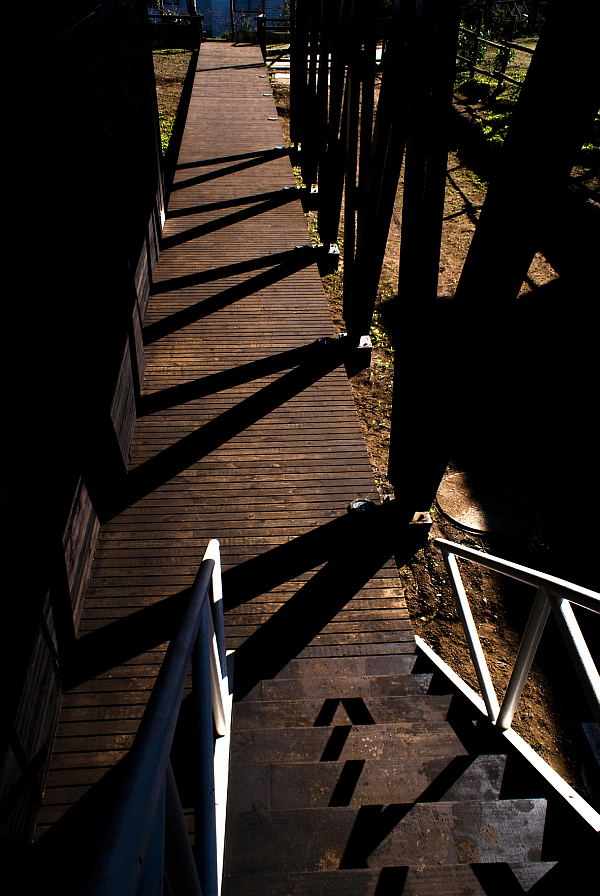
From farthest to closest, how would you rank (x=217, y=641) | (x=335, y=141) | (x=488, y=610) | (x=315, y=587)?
(x=335, y=141), (x=488, y=610), (x=315, y=587), (x=217, y=641)

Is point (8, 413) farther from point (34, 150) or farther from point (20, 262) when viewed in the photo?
point (34, 150)

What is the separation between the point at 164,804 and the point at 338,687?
7.47ft

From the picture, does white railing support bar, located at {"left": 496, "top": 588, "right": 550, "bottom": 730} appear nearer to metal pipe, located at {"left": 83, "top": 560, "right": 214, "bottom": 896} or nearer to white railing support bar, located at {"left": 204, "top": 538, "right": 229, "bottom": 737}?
white railing support bar, located at {"left": 204, "top": 538, "right": 229, "bottom": 737}

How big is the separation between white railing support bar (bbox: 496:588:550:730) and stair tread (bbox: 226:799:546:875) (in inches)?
15.8

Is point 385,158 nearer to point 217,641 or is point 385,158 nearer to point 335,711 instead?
point 217,641

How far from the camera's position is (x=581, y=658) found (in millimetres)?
1537

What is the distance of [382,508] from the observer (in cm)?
406

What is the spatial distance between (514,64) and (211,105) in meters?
10.4

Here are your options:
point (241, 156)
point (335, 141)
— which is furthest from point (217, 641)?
point (241, 156)

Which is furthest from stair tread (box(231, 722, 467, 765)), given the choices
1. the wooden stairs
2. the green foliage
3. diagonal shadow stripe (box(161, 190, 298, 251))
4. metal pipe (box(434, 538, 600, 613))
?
the green foliage

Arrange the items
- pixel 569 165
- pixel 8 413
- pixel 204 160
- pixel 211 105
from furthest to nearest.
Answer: pixel 211 105 < pixel 204 160 < pixel 8 413 < pixel 569 165

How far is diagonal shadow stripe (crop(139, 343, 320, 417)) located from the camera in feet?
16.2

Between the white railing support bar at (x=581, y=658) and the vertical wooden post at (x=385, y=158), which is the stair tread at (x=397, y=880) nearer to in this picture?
the white railing support bar at (x=581, y=658)

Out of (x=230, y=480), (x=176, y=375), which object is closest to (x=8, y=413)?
(x=230, y=480)
